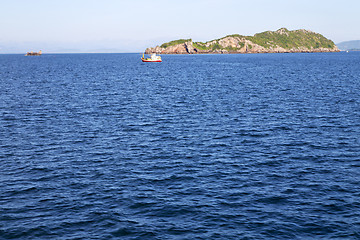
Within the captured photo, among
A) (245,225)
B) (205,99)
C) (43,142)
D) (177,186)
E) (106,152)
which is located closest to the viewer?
(245,225)

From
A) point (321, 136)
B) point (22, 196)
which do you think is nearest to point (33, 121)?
point (22, 196)

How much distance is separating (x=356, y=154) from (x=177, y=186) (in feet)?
64.4

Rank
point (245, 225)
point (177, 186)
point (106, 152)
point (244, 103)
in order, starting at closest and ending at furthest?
point (245, 225) < point (177, 186) < point (106, 152) < point (244, 103)

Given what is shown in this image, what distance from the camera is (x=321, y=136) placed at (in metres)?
40.8

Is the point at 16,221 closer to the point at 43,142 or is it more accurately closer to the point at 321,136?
the point at 43,142

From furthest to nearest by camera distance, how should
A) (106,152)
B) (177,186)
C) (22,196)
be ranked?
1. (106,152)
2. (177,186)
3. (22,196)

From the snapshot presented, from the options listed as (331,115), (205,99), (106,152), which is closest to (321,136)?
(331,115)

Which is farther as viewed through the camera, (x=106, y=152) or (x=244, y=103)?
(x=244, y=103)

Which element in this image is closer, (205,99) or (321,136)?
(321,136)

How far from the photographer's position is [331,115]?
51.8 metres

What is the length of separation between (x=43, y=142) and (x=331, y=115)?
4143 cm

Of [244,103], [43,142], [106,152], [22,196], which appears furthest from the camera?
[244,103]

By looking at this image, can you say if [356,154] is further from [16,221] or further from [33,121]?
[33,121]

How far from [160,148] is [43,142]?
544 inches
